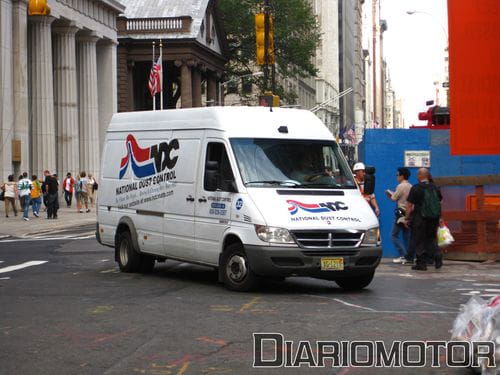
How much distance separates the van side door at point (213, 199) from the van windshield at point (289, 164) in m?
0.26

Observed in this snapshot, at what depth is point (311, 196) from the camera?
13.6 metres

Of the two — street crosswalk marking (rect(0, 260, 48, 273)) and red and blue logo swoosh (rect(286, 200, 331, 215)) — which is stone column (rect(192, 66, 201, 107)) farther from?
red and blue logo swoosh (rect(286, 200, 331, 215))

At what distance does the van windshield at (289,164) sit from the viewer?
13.9m

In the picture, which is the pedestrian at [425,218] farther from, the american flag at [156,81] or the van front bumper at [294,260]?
the american flag at [156,81]

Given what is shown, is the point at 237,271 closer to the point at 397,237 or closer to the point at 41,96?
the point at 397,237

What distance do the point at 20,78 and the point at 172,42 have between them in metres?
27.0

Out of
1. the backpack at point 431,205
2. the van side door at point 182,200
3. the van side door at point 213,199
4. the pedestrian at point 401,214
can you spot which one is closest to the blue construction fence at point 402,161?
the pedestrian at point 401,214

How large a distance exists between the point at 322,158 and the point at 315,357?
622cm

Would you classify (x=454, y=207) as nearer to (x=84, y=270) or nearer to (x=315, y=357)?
(x=84, y=270)

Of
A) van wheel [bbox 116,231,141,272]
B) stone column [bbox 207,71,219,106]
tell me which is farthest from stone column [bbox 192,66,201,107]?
van wheel [bbox 116,231,141,272]

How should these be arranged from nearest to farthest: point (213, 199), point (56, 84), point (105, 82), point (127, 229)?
point (213, 199)
point (127, 229)
point (56, 84)
point (105, 82)

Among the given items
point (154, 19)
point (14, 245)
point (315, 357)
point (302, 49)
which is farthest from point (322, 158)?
point (302, 49)

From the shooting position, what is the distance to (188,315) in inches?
446

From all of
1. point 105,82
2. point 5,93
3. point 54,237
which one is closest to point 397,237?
point 54,237
